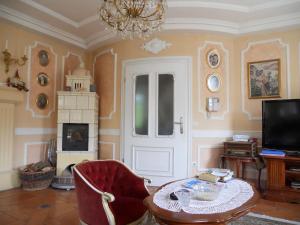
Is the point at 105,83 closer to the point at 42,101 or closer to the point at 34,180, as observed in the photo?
the point at 42,101

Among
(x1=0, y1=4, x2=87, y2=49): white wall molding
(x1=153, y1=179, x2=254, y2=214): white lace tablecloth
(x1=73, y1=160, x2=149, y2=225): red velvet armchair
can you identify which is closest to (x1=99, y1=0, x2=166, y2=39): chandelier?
(x1=73, y1=160, x2=149, y2=225): red velvet armchair

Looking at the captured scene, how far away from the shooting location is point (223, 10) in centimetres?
355

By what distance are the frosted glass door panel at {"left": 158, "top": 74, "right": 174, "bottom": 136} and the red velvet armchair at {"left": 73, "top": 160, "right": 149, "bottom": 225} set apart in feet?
6.01

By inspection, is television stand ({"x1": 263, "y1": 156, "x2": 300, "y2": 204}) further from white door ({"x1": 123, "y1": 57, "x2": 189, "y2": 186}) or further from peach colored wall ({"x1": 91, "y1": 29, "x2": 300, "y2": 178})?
white door ({"x1": 123, "y1": 57, "x2": 189, "y2": 186})

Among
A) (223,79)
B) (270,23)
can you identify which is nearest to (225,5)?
(270,23)

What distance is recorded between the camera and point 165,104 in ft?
13.5

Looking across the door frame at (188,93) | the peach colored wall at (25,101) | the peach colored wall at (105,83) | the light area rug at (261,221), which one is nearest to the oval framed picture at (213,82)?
the door frame at (188,93)

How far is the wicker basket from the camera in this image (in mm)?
3604

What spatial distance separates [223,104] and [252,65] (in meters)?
0.85

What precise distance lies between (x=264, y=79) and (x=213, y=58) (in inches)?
36.9

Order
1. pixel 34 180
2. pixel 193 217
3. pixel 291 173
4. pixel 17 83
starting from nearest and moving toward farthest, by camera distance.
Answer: pixel 193 217, pixel 291 173, pixel 34 180, pixel 17 83

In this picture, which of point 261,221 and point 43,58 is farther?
point 43,58

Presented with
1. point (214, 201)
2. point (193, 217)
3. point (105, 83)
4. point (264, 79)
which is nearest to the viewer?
point (193, 217)

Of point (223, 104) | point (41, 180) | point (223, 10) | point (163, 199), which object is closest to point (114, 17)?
point (163, 199)
